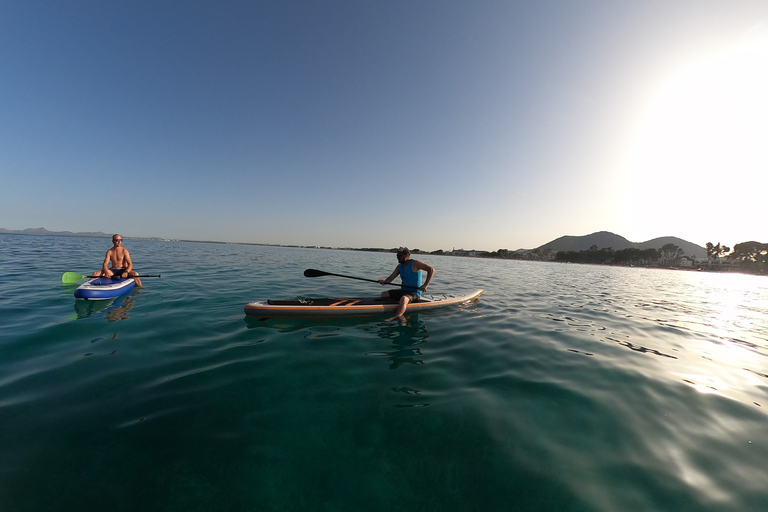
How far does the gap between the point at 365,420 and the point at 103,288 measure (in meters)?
10.1

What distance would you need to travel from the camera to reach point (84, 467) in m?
2.49

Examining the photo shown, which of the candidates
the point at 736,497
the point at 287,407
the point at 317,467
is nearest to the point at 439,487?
the point at 317,467

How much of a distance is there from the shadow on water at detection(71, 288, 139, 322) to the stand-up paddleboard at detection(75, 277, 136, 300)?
194 mm

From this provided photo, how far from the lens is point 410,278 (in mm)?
9281

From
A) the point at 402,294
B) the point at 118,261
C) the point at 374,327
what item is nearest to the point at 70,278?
the point at 118,261

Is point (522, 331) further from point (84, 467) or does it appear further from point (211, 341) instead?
point (84, 467)

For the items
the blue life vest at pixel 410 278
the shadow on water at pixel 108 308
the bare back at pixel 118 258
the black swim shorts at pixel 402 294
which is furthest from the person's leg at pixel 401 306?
the bare back at pixel 118 258

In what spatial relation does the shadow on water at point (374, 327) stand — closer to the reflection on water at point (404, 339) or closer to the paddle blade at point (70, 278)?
the reflection on water at point (404, 339)

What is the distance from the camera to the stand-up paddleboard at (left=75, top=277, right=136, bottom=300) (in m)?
8.00

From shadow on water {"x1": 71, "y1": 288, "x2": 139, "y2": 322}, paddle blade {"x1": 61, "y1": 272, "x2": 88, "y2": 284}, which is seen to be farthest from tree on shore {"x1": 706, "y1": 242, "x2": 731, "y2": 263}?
paddle blade {"x1": 61, "y1": 272, "x2": 88, "y2": 284}

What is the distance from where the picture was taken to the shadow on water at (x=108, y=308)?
682 cm

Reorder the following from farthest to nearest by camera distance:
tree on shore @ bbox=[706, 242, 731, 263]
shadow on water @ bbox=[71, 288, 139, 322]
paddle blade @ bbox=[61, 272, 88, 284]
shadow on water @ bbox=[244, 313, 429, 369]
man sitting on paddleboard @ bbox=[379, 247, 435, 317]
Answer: tree on shore @ bbox=[706, 242, 731, 263], paddle blade @ bbox=[61, 272, 88, 284], man sitting on paddleboard @ bbox=[379, 247, 435, 317], shadow on water @ bbox=[71, 288, 139, 322], shadow on water @ bbox=[244, 313, 429, 369]

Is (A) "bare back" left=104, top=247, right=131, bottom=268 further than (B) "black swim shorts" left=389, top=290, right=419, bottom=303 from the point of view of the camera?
Yes

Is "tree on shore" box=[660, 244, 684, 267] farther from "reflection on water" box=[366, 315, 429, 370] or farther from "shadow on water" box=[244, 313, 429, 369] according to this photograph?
"shadow on water" box=[244, 313, 429, 369]
